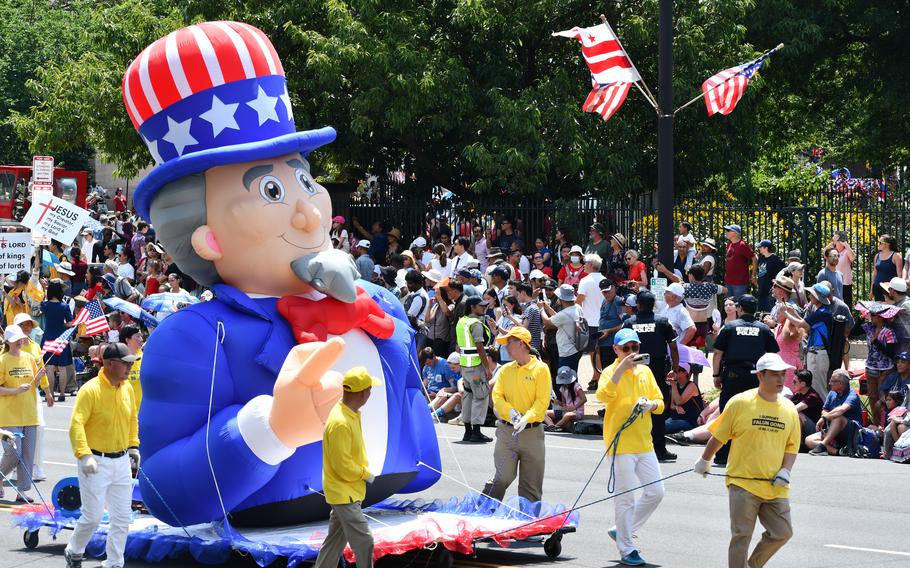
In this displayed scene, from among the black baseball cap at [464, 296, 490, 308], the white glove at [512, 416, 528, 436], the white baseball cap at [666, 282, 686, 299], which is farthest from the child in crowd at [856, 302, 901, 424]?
the white glove at [512, 416, 528, 436]

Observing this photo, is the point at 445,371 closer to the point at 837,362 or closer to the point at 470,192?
the point at 837,362

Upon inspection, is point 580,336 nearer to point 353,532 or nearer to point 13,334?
point 13,334

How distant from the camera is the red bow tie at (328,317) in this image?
33.9 ft

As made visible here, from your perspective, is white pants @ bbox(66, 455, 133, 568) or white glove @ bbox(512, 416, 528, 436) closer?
white pants @ bbox(66, 455, 133, 568)

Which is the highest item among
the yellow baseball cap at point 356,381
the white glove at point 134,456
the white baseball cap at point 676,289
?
the yellow baseball cap at point 356,381

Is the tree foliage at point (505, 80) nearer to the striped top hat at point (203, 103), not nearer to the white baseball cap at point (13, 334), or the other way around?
the white baseball cap at point (13, 334)

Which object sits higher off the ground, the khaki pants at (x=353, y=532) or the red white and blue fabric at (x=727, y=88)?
the red white and blue fabric at (x=727, y=88)

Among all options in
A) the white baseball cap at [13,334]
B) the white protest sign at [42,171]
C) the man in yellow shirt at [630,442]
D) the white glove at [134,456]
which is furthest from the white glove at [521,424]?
the white protest sign at [42,171]

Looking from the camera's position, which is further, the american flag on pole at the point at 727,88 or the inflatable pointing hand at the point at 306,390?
the american flag on pole at the point at 727,88

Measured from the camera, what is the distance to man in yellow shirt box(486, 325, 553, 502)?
1163cm

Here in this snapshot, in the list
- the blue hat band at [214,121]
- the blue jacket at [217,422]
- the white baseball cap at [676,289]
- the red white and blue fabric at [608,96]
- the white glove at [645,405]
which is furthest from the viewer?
the red white and blue fabric at [608,96]

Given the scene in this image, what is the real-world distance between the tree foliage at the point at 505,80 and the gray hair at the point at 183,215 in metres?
12.7

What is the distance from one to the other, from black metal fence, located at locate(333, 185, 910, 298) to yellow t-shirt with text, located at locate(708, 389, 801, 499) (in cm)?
1201

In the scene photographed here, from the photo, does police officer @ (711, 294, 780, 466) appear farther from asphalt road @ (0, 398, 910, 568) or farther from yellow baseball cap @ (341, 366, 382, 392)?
yellow baseball cap @ (341, 366, 382, 392)
